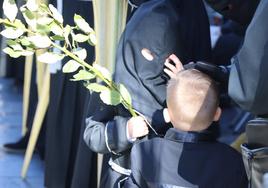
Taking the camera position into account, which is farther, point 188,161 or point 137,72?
point 137,72

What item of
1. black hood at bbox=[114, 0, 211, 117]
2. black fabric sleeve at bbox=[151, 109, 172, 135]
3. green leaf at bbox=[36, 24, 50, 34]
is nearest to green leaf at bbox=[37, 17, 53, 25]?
green leaf at bbox=[36, 24, 50, 34]

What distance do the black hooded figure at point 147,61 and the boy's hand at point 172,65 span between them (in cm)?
4

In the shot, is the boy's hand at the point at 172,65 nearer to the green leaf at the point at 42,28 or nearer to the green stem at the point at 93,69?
the green stem at the point at 93,69

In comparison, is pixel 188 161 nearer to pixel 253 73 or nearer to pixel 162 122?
pixel 162 122

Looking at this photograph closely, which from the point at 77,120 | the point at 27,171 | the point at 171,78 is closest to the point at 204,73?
the point at 171,78

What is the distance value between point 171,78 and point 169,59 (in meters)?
0.15

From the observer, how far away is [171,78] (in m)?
2.26

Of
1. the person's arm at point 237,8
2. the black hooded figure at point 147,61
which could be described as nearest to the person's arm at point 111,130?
the black hooded figure at point 147,61

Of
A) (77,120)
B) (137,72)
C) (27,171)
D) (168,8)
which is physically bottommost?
(27,171)

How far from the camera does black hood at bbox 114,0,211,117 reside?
7.88 ft

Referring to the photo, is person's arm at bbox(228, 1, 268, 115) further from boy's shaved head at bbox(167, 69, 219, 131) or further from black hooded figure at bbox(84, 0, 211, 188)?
black hooded figure at bbox(84, 0, 211, 188)

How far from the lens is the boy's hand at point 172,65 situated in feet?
Result: 7.66

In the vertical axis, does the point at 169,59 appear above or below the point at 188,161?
above

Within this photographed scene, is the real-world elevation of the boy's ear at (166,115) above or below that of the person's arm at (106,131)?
above
